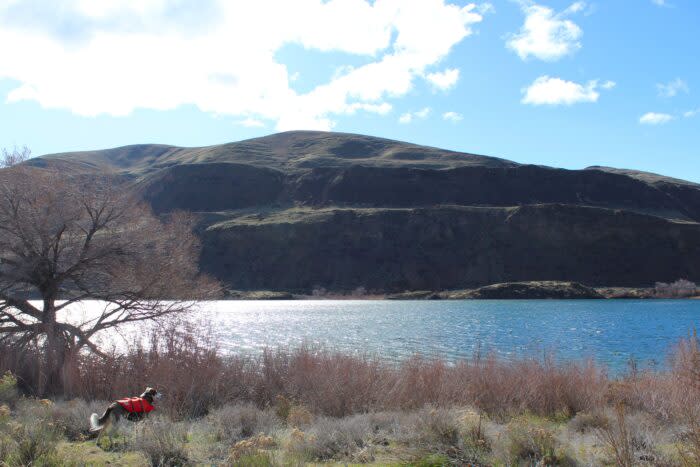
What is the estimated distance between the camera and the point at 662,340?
3856 cm

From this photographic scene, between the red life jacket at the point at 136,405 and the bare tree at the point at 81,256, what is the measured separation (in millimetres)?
7622

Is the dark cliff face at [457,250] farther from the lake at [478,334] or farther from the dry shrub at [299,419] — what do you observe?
the dry shrub at [299,419]

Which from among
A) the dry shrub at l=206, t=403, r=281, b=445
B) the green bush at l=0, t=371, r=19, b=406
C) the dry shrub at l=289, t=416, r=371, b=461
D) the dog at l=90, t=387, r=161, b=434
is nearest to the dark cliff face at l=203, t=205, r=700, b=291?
the green bush at l=0, t=371, r=19, b=406

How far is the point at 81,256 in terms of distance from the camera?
18.1m

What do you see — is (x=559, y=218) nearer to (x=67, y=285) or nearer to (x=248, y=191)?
(x=248, y=191)

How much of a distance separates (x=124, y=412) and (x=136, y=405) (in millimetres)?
234

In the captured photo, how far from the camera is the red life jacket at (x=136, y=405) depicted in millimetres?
9586

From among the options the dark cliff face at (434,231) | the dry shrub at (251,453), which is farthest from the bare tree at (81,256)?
the dark cliff face at (434,231)

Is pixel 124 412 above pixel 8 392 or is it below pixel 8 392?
above

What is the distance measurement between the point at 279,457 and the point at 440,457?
209cm

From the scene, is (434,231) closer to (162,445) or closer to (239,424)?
(239,424)

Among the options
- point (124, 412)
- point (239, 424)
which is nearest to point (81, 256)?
point (124, 412)

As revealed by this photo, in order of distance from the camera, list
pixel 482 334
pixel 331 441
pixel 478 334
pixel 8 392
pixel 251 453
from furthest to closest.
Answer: pixel 482 334 < pixel 478 334 < pixel 8 392 < pixel 331 441 < pixel 251 453

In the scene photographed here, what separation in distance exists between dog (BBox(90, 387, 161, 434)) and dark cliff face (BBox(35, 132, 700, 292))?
98081mm
